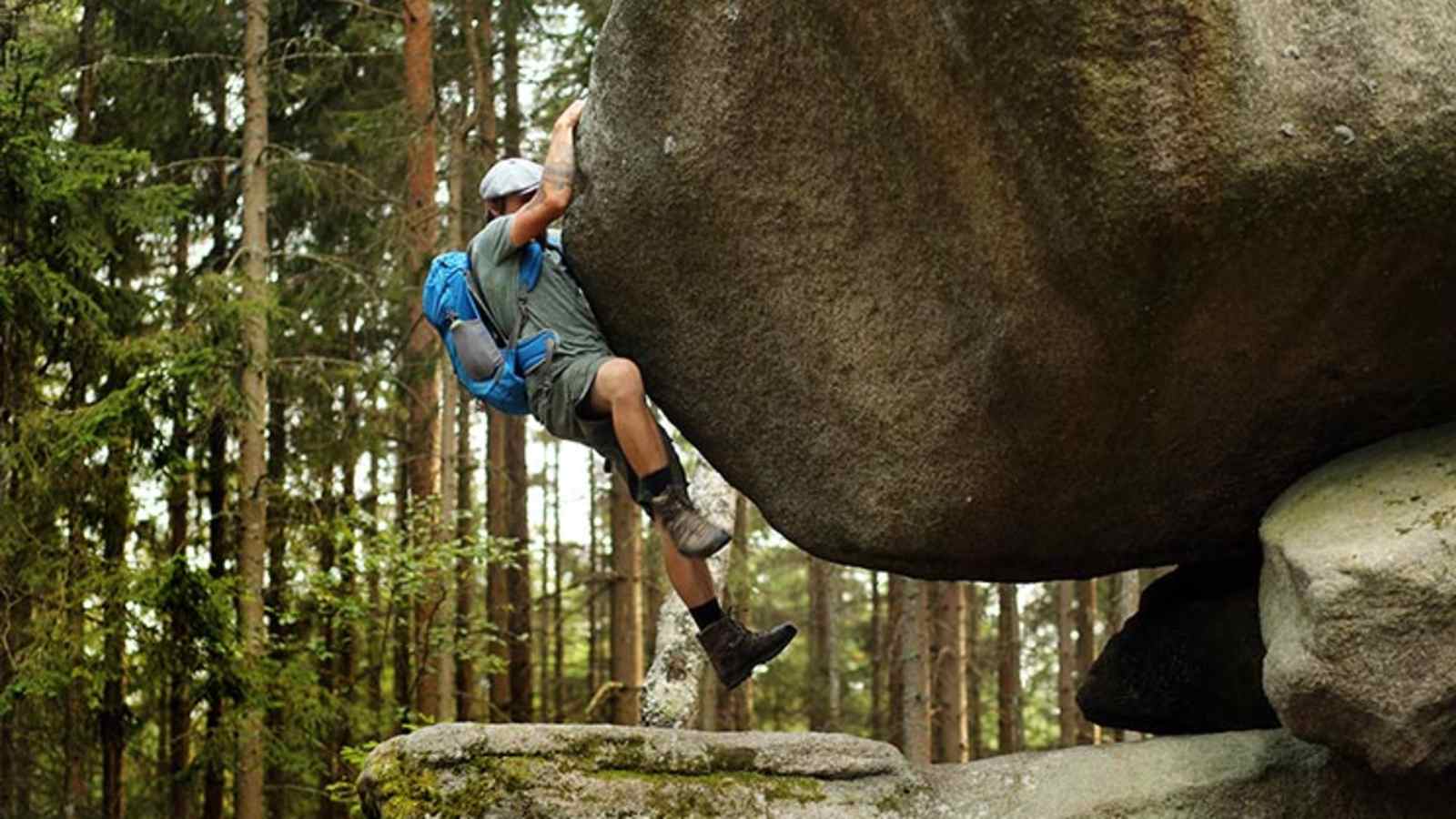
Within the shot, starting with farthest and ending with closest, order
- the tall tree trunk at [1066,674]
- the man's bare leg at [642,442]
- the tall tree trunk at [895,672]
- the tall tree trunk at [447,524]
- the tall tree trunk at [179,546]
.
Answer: the tall tree trunk at [895,672] < the tall tree trunk at [1066,674] < the tall tree trunk at [447,524] < the tall tree trunk at [179,546] < the man's bare leg at [642,442]

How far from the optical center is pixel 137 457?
14.8 meters

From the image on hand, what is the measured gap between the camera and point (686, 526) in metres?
6.75

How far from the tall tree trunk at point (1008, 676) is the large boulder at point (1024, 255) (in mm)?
14833

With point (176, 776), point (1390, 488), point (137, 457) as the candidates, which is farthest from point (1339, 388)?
point (176, 776)

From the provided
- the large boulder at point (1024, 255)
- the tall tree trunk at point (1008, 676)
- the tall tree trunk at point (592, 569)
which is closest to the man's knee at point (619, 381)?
the large boulder at point (1024, 255)

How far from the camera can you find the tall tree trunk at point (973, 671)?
27.6 metres

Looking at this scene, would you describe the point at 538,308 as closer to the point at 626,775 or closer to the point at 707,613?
the point at 707,613

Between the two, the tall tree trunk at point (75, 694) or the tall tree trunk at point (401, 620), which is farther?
the tall tree trunk at point (401, 620)

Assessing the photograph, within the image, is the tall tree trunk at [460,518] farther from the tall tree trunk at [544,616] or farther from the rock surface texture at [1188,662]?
the rock surface texture at [1188,662]

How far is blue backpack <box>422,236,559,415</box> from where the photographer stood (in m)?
7.07

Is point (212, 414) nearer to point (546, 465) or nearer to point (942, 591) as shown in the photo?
point (942, 591)

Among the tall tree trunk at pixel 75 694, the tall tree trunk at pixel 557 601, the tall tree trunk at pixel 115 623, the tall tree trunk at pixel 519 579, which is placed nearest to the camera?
the tall tree trunk at pixel 75 694

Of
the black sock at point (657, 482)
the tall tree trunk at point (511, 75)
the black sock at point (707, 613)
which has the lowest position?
the black sock at point (707, 613)

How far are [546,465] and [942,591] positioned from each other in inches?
495
